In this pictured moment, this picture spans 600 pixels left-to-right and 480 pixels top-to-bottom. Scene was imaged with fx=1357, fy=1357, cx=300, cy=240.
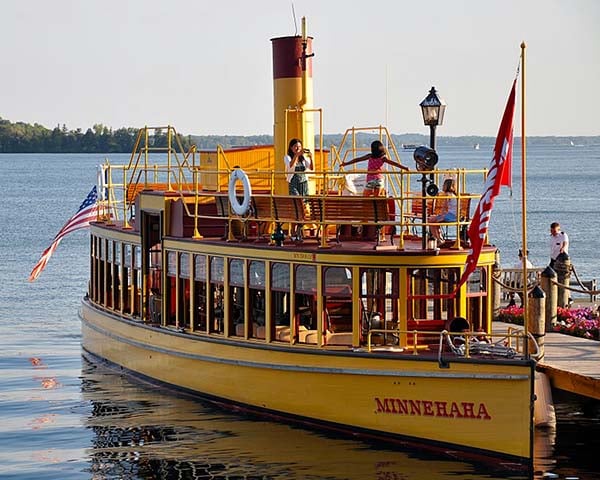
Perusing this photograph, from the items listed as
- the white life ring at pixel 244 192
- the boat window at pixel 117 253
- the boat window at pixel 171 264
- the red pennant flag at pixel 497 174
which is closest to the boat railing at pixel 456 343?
the red pennant flag at pixel 497 174

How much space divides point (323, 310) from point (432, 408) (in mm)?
2163

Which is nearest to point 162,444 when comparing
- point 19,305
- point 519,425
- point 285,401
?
point 285,401

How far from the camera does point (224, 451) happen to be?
1927cm

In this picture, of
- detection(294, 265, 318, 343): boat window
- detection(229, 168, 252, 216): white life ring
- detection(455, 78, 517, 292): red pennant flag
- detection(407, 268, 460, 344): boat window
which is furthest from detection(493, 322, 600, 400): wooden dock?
detection(229, 168, 252, 216): white life ring

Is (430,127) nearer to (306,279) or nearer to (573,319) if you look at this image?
(306,279)

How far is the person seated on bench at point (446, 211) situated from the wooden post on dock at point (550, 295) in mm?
3343

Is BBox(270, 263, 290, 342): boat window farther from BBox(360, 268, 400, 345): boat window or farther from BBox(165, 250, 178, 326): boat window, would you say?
BBox(165, 250, 178, 326): boat window

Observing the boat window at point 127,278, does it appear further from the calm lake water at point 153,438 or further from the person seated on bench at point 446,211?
the person seated on bench at point 446,211

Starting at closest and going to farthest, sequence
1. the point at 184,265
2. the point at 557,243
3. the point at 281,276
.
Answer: the point at 281,276 < the point at 184,265 < the point at 557,243

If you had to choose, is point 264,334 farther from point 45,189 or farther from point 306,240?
point 45,189

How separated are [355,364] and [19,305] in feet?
69.0

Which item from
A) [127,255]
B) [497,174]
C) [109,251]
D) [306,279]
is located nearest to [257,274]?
[306,279]

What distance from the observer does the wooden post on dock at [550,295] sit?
73.6 feet

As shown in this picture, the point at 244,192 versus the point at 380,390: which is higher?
the point at 244,192
